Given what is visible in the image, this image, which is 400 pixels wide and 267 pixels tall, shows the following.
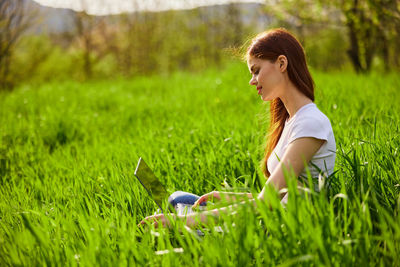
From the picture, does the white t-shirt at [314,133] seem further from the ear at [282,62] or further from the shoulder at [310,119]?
the ear at [282,62]

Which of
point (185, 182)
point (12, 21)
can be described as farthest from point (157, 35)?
point (185, 182)

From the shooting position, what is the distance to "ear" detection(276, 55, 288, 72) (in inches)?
76.3

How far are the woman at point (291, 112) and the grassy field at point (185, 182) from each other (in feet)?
0.38

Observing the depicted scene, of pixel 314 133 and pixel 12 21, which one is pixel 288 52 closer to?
pixel 314 133

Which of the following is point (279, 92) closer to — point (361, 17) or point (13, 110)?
point (13, 110)

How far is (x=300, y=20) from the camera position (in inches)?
399

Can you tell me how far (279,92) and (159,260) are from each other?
1139 millimetres

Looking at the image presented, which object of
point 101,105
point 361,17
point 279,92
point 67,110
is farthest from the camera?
point 361,17

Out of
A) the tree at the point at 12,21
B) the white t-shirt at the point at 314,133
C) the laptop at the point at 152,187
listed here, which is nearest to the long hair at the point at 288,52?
the white t-shirt at the point at 314,133

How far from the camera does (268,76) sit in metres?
1.99

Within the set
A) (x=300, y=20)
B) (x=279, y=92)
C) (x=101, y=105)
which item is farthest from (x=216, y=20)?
(x=279, y=92)

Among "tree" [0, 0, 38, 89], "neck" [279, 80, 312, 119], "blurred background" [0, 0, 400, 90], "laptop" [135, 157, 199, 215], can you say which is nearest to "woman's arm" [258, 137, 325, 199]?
"neck" [279, 80, 312, 119]

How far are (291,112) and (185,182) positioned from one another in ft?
3.73

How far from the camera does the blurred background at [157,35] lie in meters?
8.62
